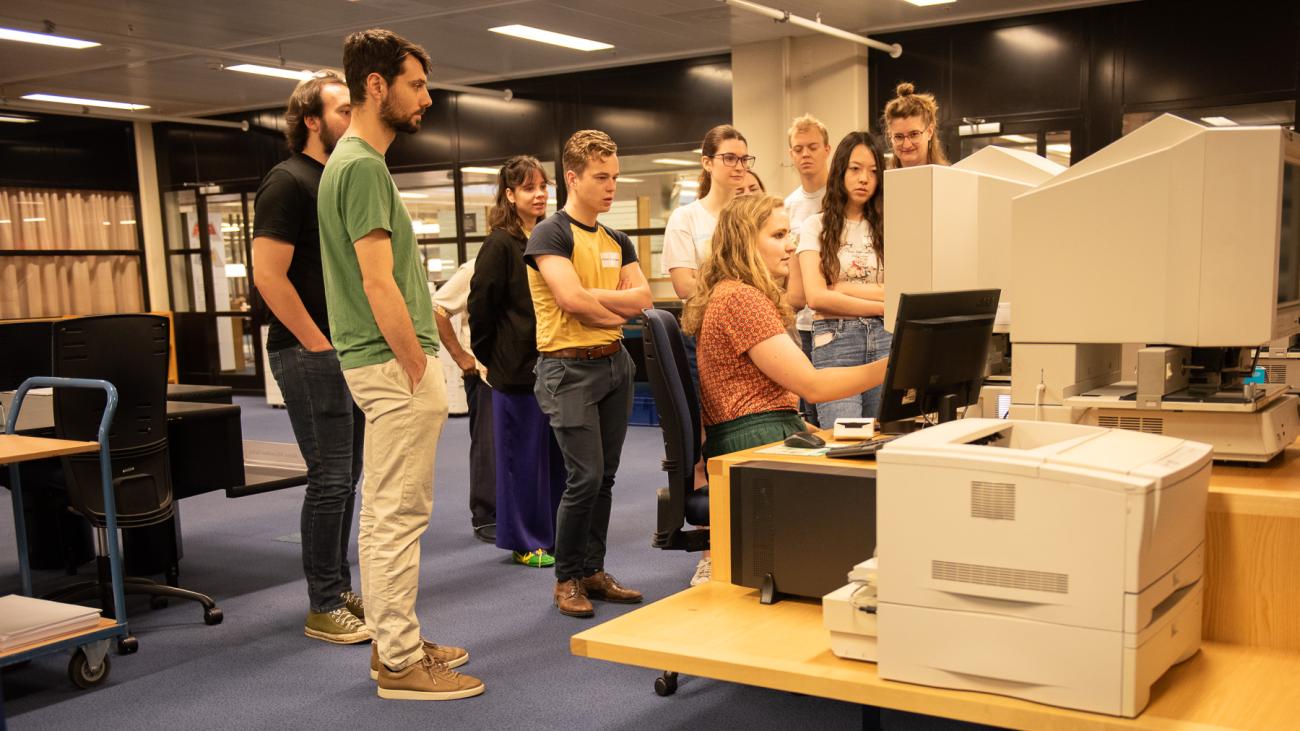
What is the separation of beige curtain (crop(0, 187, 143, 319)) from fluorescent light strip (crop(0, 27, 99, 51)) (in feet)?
11.3

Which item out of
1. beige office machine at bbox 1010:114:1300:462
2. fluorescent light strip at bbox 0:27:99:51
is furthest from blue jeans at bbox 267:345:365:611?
fluorescent light strip at bbox 0:27:99:51

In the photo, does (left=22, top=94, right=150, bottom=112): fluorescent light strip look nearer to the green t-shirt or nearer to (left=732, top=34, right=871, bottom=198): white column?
(left=732, top=34, right=871, bottom=198): white column

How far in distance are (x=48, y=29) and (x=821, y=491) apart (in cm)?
708

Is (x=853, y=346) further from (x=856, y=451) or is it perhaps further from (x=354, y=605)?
(x=354, y=605)

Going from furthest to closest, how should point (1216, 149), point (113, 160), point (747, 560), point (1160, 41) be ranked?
point (113, 160) → point (1160, 41) → point (747, 560) → point (1216, 149)

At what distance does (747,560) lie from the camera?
188cm

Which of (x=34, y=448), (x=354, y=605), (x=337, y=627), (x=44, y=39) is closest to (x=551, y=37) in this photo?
(x=44, y=39)

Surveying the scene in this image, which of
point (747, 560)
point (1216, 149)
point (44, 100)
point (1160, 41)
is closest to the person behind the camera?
point (1216, 149)

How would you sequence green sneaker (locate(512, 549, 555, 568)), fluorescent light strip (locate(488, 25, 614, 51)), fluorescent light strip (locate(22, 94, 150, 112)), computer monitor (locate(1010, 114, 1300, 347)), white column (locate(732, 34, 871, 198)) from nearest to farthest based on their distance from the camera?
computer monitor (locate(1010, 114, 1300, 347)) → green sneaker (locate(512, 549, 555, 568)) → fluorescent light strip (locate(488, 25, 614, 51)) → white column (locate(732, 34, 871, 198)) → fluorescent light strip (locate(22, 94, 150, 112))

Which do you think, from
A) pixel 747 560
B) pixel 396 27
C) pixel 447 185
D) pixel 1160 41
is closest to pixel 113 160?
pixel 447 185

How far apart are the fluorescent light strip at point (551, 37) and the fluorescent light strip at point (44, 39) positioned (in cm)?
289

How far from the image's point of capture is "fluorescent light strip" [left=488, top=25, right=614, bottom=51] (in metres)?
7.42

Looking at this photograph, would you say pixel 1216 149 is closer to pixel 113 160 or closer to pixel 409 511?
pixel 409 511

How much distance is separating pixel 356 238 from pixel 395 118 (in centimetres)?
33
